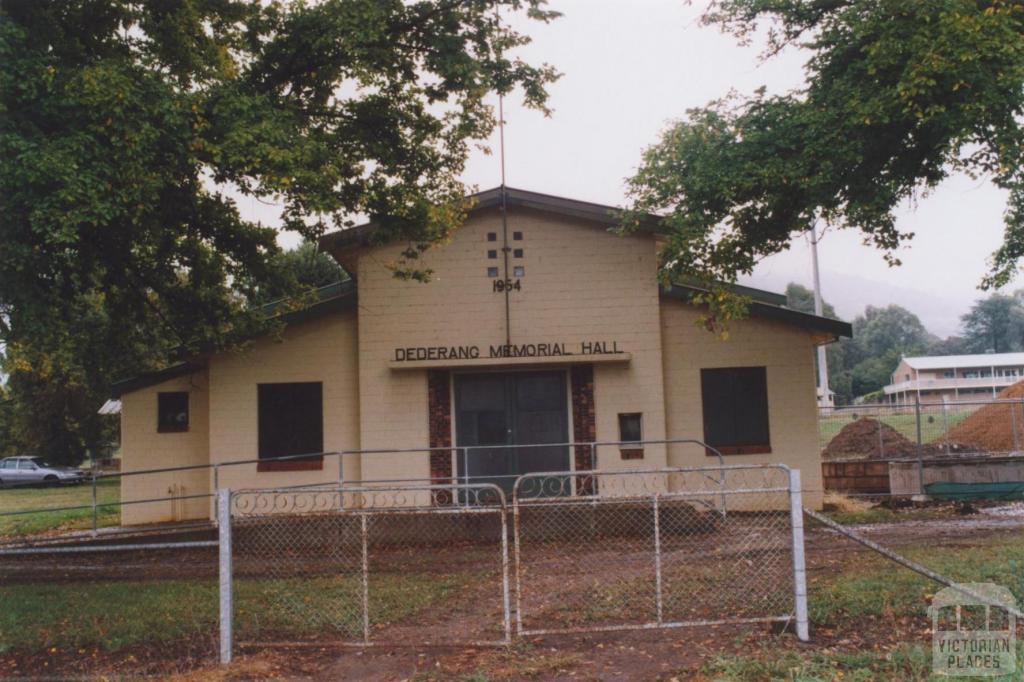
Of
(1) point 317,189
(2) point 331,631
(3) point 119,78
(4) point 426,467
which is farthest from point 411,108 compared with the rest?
(2) point 331,631

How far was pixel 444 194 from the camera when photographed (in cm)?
1469

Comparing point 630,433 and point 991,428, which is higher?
point 630,433

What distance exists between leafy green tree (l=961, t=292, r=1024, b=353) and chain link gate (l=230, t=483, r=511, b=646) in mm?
93760

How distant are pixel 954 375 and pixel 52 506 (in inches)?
2828

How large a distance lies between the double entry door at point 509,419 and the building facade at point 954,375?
5241cm

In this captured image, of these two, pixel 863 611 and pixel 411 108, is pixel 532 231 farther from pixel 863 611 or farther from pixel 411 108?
pixel 863 611

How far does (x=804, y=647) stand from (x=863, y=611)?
4.10ft

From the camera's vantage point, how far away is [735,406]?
16.8 meters

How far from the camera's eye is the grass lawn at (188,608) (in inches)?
327

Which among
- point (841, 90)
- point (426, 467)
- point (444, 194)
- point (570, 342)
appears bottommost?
point (426, 467)

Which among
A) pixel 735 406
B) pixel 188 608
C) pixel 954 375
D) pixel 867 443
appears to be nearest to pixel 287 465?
pixel 188 608

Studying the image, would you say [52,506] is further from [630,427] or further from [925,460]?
[925,460]

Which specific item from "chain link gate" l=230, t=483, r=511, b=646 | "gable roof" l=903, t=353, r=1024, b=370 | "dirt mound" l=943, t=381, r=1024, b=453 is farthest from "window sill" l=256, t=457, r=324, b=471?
"gable roof" l=903, t=353, r=1024, b=370

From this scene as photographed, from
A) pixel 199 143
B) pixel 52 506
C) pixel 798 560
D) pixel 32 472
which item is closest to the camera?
pixel 798 560
